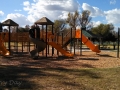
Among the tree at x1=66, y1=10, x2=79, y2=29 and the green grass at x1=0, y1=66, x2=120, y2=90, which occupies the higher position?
the tree at x1=66, y1=10, x2=79, y2=29

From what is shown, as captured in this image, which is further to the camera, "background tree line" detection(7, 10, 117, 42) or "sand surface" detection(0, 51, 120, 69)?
"background tree line" detection(7, 10, 117, 42)

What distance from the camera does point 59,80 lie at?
810 cm

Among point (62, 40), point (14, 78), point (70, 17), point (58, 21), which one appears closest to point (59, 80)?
point (14, 78)

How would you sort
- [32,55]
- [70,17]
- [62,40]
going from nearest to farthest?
[32,55]
[62,40]
[70,17]

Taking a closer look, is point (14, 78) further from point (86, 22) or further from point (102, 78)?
point (86, 22)

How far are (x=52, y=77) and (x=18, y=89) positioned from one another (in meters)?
2.16

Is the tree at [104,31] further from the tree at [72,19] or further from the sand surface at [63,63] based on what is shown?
the sand surface at [63,63]

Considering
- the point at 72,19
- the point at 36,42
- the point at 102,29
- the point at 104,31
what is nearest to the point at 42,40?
the point at 36,42

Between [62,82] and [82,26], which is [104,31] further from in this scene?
[62,82]

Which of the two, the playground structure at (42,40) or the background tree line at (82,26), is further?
the background tree line at (82,26)

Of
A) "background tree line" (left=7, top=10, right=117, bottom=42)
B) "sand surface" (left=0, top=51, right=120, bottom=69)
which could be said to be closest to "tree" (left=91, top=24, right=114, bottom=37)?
"background tree line" (left=7, top=10, right=117, bottom=42)

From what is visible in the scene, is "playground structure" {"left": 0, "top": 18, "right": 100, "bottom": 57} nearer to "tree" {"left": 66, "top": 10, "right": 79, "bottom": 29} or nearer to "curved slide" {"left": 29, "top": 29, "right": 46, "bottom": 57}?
"curved slide" {"left": 29, "top": 29, "right": 46, "bottom": 57}

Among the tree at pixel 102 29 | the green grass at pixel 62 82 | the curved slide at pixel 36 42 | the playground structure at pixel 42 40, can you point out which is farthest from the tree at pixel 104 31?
the green grass at pixel 62 82

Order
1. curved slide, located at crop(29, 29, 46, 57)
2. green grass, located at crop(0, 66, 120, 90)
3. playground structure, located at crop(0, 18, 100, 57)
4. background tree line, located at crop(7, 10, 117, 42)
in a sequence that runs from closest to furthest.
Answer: green grass, located at crop(0, 66, 120, 90) < curved slide, located at crop(29, 29, 46, 57) < playground structure, located at crop(0, 18, 100, 57) < background tree line, located at crop(7, 10, 117, 42)
